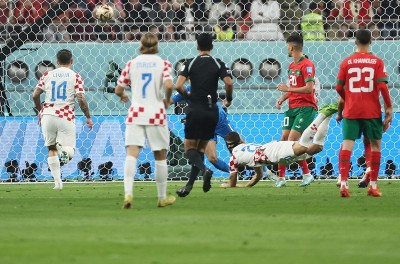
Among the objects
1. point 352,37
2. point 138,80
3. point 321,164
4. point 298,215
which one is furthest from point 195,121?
point 352,37

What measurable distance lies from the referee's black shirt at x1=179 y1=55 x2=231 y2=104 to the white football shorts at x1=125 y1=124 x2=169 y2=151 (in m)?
1.62

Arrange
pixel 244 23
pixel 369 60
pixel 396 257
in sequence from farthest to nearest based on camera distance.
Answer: pixel 244 23
pixel 369 60
pixel 396 257

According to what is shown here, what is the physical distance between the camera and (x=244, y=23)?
65.2 feet

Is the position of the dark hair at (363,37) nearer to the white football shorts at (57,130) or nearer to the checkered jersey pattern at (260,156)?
the checkered jersey pattern at (260,156)

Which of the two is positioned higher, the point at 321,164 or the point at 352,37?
the point at 352,37

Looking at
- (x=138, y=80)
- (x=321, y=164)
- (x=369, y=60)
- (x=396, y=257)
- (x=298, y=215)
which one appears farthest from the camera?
(x=321, y=164)

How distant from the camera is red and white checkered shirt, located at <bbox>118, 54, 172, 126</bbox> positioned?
11109 millimetres

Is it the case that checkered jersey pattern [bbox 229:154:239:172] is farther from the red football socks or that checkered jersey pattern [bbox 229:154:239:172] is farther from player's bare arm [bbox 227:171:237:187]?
the red football socks

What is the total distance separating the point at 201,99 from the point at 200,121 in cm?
25

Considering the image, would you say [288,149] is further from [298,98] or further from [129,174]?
[129,174]

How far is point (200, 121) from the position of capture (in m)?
12.8

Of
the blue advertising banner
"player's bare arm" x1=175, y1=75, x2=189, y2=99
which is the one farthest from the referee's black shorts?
the blue advertising banner

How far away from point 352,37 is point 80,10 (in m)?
4.97

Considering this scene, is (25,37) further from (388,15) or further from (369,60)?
(369,60)
